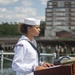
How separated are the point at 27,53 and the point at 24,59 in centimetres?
5

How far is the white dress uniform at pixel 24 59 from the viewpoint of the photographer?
2172 millimetres

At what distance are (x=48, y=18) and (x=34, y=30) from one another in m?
96.4

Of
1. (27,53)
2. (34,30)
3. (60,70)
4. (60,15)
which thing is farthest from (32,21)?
(60,15)

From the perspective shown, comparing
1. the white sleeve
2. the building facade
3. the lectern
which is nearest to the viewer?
the lectern

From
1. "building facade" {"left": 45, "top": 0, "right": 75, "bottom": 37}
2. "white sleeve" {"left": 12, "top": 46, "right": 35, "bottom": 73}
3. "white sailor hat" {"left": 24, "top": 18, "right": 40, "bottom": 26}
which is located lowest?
"building facade" {"left": 45, "top": 0, "right": 75, "bottom": 37}

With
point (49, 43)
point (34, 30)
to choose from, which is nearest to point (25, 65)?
point (34, 30)

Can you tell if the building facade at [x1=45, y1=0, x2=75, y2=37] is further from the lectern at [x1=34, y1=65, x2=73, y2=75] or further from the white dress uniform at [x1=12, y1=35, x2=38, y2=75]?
the lectern at [x1=34, y1=65, x2=73, y2=75]

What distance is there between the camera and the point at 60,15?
318 ft

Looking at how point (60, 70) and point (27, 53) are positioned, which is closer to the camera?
point (60, 70)

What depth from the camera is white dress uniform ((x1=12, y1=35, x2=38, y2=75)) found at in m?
2.17

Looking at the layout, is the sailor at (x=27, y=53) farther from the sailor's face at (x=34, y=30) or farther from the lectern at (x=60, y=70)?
the lectern at (x=60, y=70)

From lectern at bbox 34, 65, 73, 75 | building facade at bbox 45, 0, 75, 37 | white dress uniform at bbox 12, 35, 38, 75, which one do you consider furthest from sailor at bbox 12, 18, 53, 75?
building facade at bbox 45, 0, 75, 37

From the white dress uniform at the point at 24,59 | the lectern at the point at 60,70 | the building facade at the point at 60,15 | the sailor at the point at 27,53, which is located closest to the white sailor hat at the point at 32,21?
the sailor at the point at 27,53

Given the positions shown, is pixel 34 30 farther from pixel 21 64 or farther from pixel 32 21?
pixel 21 64
